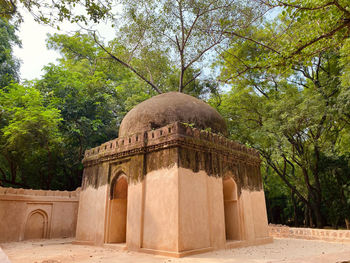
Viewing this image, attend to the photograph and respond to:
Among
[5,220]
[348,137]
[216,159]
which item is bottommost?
[5,220]

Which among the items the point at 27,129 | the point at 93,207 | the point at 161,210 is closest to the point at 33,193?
the point at 27,129

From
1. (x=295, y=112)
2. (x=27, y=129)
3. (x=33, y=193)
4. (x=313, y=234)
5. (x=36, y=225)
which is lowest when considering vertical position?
(x=313, y=234)

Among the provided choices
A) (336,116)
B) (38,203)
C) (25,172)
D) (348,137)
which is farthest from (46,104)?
(348,137)

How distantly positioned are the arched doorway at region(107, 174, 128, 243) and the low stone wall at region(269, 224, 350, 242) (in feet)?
26.1

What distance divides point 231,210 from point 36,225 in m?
9.39

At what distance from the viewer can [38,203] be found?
12.5 m

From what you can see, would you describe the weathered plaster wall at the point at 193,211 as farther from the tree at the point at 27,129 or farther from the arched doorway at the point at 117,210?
the tree at the point at 27,129

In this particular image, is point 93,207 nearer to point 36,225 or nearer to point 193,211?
point 36,225

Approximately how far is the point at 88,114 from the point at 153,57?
19.0 ft

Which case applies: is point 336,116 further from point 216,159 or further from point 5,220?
point 5,220

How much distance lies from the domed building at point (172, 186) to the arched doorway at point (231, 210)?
36 millimetres

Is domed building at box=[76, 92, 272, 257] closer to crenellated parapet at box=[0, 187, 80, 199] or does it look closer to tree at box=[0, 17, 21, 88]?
crenellated parapet at box=[0, 187, 80, 199]

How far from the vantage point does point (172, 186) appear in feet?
25.0

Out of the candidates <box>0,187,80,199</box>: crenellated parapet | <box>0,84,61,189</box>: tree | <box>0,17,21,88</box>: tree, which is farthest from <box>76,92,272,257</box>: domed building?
<box>0,17,21,88</box>: tree
